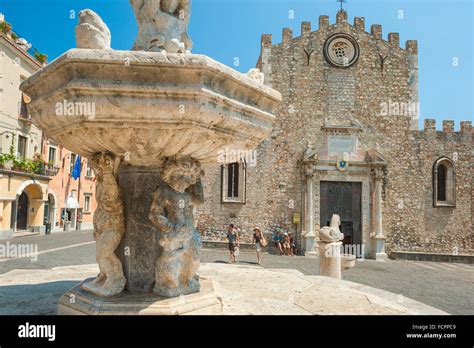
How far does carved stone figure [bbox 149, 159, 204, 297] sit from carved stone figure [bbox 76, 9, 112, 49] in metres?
1.11

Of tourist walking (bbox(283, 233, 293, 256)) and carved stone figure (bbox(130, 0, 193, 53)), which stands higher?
carved stone figure (bbox(130, 0, 193, 53))

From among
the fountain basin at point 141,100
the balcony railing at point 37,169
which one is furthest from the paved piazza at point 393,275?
the balcony railing at point 37,169

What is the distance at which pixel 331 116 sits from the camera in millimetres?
16734

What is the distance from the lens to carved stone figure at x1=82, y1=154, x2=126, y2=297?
9.87 feet

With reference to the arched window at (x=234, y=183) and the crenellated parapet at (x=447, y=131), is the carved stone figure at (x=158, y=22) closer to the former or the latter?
the arched window at (x=234, y=183)

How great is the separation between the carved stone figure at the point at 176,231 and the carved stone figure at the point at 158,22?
4.31 feet

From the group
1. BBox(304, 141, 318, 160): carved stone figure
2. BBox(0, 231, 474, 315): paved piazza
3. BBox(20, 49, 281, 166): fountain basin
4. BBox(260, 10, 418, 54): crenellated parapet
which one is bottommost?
BBox(0, 231, 474, 315): paved piazza

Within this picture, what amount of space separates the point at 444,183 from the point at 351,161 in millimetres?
5024

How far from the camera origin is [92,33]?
272 centimetres

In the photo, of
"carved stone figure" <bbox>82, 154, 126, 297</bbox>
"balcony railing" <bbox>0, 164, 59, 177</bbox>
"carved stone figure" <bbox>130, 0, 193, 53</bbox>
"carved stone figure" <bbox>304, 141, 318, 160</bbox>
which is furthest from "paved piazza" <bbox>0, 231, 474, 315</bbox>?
"balcony railing" <bbox>0, 164, 59, 177</bbox>

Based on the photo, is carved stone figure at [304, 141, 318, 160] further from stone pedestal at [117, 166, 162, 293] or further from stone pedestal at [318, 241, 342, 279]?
stone pedestal at [117, 166, 162, 293]
